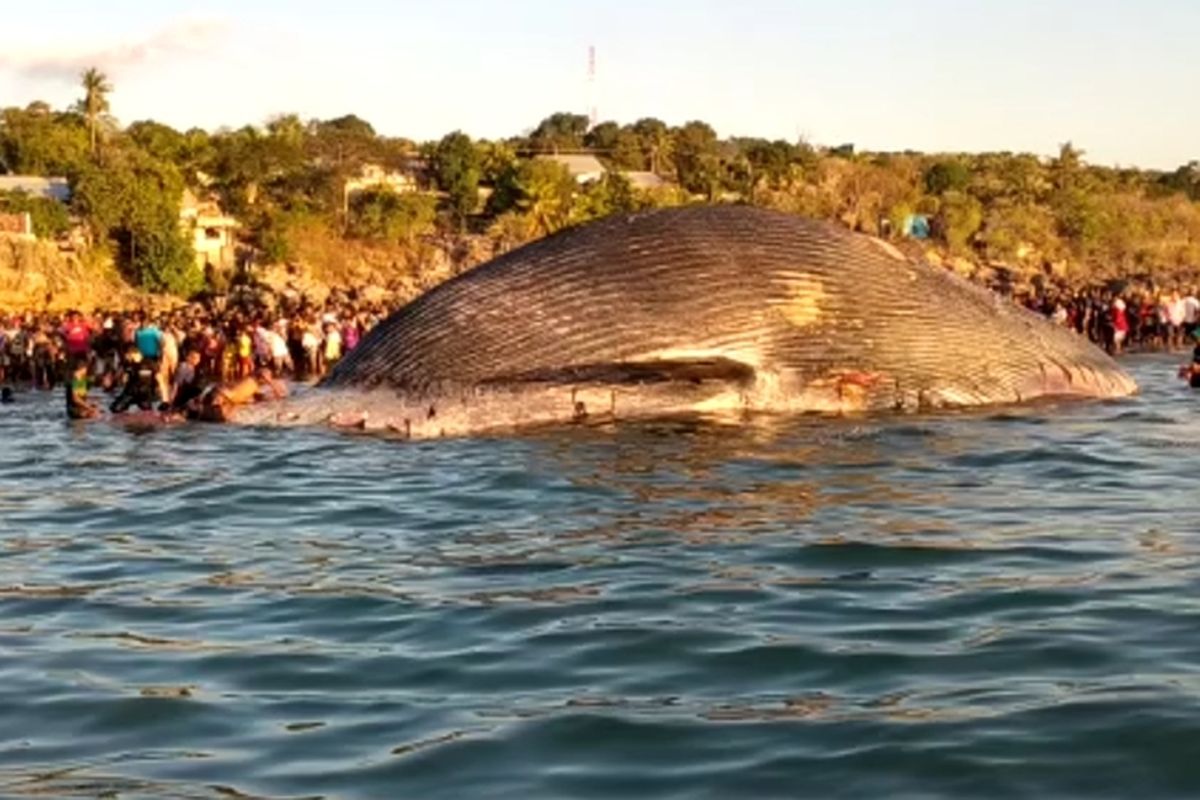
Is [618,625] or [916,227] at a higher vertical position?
[916,227]

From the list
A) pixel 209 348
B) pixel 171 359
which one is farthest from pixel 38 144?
pixel 171 359

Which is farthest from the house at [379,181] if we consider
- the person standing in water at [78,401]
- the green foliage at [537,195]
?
the person standing in water at [78,401]

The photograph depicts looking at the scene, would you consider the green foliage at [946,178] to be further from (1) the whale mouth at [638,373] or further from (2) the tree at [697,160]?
(1) the whale mouth at [638,373]

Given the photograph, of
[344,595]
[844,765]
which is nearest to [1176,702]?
[844,765]

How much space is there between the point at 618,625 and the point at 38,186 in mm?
74113

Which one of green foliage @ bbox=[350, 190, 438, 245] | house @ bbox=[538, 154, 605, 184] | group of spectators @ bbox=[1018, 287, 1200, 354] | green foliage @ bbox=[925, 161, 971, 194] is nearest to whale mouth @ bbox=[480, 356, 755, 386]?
group of spectators @ bbox=[1018, 287, 1200, 354]

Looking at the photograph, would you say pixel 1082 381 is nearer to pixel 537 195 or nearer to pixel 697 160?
pixel 537 195

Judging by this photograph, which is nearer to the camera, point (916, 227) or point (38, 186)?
point (38, 186)

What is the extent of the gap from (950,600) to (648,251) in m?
8.24

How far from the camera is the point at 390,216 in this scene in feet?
271

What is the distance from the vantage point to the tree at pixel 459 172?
289 feet

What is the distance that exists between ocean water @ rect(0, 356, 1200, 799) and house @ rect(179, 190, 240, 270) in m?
61.2

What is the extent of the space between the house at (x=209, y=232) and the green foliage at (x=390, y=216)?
7.54 m

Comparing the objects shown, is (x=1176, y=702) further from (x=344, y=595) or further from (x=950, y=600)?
(x=344, y=595)
